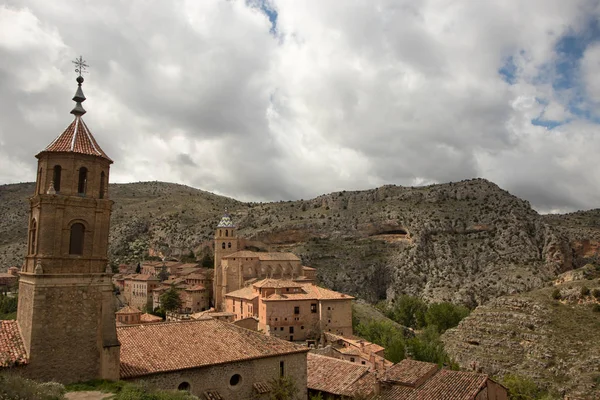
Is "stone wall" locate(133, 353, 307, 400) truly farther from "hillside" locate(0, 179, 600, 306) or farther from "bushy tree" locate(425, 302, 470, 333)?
"hillside" locate(0, 179, 600, 306)

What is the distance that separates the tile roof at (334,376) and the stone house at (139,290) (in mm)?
50587

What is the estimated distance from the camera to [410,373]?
73.8 feet

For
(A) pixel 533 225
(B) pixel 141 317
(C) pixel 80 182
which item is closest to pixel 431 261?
(A) pixel 533 225

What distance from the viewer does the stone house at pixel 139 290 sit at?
7106cm

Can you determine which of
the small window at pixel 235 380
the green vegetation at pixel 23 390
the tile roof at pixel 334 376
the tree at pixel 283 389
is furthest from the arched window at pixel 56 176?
the tile roof at pixel 334 376

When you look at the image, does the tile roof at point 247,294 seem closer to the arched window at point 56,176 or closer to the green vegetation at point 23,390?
the arched window at point 56,176

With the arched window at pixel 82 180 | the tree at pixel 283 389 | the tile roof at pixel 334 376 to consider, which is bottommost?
the tile roof at pixel 334 376

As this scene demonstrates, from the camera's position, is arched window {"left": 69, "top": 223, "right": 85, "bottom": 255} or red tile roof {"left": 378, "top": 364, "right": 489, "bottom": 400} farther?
red tile roof {"left": 378, "top": 364, "right": 489, "bottom": 400}

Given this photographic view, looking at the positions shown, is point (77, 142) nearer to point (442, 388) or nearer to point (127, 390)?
point (127, 390)

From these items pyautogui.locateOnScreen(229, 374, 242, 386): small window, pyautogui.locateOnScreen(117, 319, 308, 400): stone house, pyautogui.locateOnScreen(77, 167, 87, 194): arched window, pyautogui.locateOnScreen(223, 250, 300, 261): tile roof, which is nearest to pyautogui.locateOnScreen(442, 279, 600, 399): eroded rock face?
pyautogui.locateOnScreen(117, 319, 308, 400): stone house

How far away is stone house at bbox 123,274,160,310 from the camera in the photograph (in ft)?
233

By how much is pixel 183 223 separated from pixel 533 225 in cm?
8569

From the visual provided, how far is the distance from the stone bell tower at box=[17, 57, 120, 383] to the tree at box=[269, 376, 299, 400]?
7042 mm

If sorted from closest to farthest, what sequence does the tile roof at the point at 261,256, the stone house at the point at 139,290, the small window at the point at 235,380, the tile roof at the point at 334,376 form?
the small window at the point at 235,380 < the tile roof at the point at 334,376 < the tile roof at the point at 261,256 < the stone house at the point at 139,290
